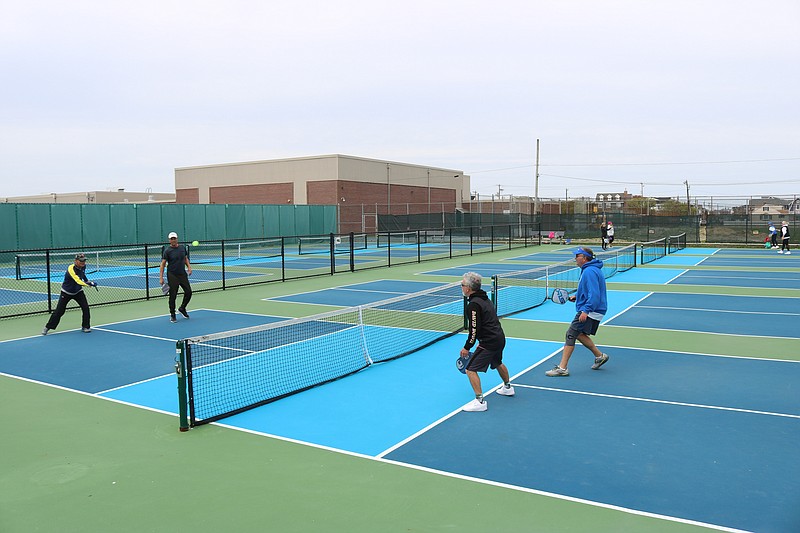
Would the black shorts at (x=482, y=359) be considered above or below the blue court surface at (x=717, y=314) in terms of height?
above

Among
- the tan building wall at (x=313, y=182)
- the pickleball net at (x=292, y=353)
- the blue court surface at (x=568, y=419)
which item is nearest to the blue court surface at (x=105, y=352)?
the blue court surface at (x=568, y=419)

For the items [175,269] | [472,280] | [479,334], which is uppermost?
[472,280]

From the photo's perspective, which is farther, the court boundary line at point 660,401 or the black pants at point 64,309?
the black pants at point 64,309

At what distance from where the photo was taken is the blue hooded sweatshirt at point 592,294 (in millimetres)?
9906

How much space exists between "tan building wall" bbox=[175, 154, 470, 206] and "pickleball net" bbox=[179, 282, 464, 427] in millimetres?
44286

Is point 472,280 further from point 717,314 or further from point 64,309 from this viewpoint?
point 717,314

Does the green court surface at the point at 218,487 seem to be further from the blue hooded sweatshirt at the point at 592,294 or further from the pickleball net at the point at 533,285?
the pickleball net at the point at 533,285

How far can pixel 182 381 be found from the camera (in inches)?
305

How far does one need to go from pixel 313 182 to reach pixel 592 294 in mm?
52310

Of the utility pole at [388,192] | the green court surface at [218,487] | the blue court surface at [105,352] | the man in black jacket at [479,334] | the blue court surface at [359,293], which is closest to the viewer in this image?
the green court surface at [218,487]

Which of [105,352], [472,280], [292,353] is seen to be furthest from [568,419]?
[105,352]

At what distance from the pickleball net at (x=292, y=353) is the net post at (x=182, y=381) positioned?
0.08 ft

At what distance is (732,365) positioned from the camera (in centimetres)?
1092

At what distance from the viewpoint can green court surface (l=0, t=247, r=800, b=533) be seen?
5441 millimetres
